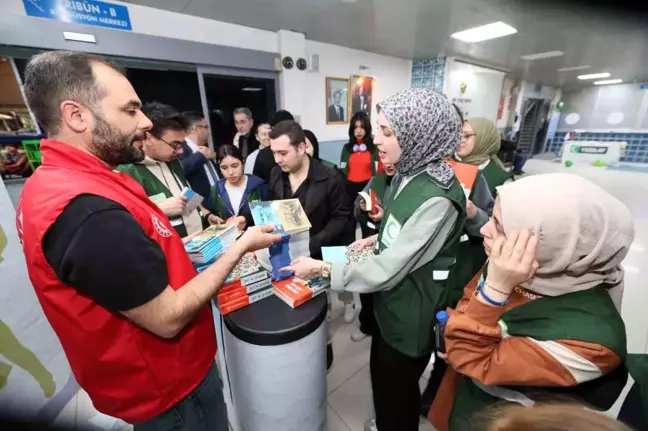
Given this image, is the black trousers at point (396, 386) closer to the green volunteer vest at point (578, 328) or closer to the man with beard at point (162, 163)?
the green volunteer vest at point (578, 328)

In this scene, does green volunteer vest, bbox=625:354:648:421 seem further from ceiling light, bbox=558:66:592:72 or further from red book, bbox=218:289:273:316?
ceiling light, bbox=558:66:592:72

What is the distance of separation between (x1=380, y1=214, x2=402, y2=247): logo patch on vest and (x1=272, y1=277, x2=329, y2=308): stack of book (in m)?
0.32

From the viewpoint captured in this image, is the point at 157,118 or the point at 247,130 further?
the point at 247,130

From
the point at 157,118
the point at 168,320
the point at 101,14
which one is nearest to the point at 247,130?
the point at 101,14

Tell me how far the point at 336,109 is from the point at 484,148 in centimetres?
387

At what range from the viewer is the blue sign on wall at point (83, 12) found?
250 cm

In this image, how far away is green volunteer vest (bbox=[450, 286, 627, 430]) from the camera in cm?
62

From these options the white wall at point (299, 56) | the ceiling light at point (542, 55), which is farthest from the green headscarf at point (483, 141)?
the ceiling light at point (542, 55)

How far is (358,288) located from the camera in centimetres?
101

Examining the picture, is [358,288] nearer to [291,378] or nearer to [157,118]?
[291,378]

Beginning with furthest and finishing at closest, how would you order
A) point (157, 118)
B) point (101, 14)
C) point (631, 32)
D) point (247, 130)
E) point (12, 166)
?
point (631, 32) → point (247, 130) → point (101, 14) → point (12, 166) → point (157, 118)

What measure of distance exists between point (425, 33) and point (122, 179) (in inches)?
205

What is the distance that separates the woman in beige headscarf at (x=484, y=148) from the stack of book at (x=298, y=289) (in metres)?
1.50

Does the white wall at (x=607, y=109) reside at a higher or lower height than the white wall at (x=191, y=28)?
lower
